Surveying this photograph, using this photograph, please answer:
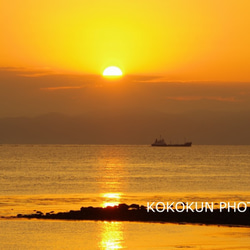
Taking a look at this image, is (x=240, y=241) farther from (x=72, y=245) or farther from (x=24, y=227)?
(x=24, y=227)

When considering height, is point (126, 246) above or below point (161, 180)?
below

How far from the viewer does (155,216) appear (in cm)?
5356

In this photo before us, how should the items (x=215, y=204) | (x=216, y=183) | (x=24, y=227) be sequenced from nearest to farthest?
(x=24, y=227) < (x=215, y=204) < (x=216, y=183)

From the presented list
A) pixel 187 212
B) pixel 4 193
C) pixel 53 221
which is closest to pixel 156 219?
pixel 187 212

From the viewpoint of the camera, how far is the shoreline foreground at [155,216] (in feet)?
169

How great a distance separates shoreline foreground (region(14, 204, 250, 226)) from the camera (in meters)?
51.5

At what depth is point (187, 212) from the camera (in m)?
54.5

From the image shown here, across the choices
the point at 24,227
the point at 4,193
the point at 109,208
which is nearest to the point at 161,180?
the point at 4,193

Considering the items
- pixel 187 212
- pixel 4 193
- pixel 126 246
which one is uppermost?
pixel 4 193

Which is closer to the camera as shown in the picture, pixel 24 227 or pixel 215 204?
pixel 24 227

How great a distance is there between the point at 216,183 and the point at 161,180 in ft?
30.7

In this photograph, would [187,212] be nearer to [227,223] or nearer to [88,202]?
[227,223]

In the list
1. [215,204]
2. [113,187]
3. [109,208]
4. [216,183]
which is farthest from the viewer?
[216,183]

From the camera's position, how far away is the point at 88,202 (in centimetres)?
7138
